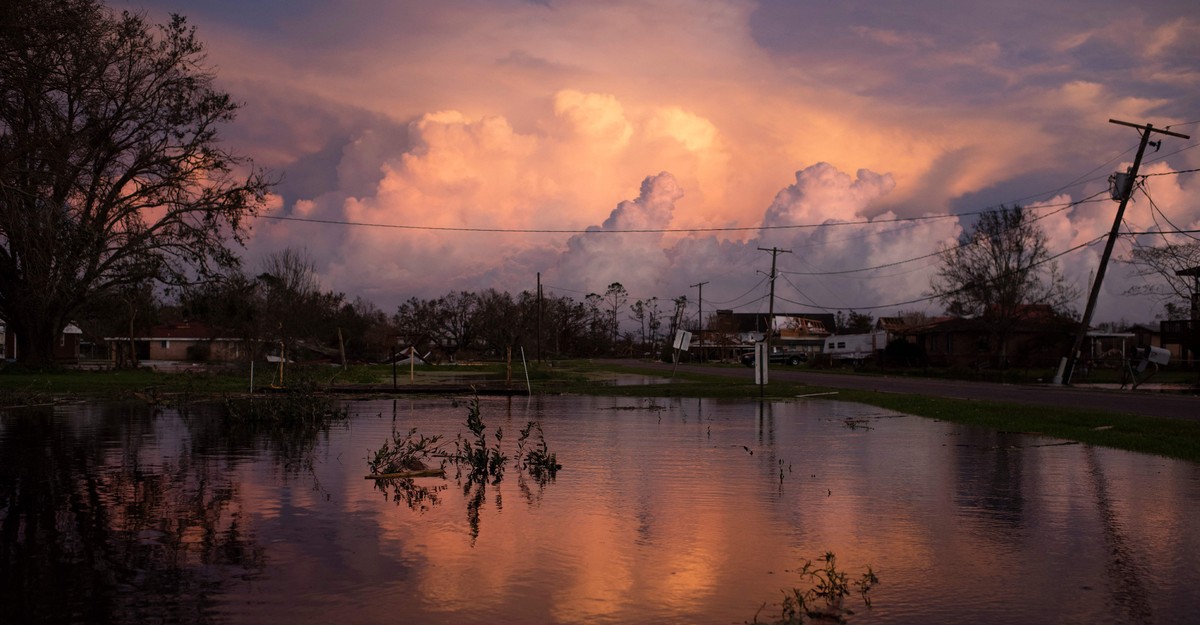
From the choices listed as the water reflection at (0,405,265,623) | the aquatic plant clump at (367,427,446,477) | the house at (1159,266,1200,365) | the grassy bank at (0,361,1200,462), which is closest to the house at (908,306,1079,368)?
the house at (1159,266,1200,365)

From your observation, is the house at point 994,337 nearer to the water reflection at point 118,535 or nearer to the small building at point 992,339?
the small building at point 992,339

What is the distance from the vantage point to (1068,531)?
938 centimetres

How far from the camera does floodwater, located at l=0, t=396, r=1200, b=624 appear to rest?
6.83 m

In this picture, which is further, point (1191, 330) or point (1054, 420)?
point (1191, 330)

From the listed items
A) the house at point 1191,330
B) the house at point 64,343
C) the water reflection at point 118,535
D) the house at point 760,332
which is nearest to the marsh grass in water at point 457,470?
the water reflection at point 118,535

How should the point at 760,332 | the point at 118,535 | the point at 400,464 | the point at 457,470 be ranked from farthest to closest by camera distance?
the point at 760,332, the point at 457,470, the point at 400,464, the point at 118,535

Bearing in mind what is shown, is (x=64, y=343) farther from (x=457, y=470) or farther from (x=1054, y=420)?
(x=457, y=470)

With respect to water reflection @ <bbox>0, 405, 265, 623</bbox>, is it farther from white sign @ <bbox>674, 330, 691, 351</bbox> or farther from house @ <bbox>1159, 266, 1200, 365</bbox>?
house @ <bbox>1159, 266, 1200, 365</bbox>

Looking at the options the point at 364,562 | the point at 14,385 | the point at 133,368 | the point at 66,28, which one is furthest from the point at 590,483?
the point at 133,368

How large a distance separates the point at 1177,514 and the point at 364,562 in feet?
25.4

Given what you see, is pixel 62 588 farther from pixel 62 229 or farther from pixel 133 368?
pixel 133 368

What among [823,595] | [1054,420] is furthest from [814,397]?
[823,595]

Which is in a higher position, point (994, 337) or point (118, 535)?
point (994, 337)

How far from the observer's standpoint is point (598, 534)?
9.28m
